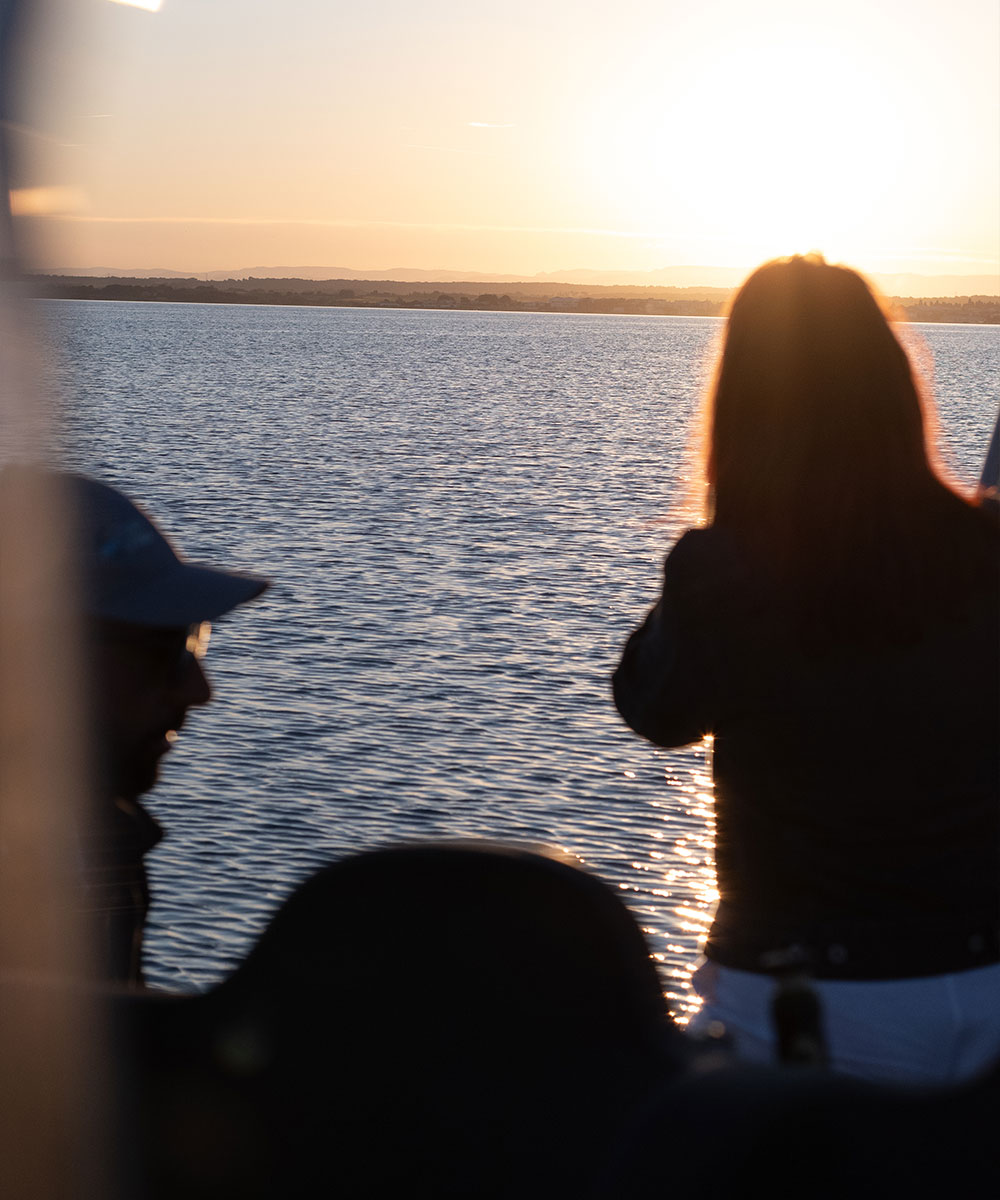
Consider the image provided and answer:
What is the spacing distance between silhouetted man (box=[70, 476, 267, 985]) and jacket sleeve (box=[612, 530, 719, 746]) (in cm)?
61

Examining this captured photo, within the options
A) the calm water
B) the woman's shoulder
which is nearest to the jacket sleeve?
the woman's shoulder

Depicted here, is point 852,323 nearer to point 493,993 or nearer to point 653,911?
point 493,993

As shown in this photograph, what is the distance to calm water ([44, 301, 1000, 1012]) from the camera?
1030 cm

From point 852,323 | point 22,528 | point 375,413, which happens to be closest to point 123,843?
point 22,528

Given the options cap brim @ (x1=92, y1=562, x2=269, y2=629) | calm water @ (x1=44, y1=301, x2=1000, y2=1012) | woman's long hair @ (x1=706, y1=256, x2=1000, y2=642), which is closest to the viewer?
woman's long hair @ (x1=706, y1=256, x2=1000, y2=642)

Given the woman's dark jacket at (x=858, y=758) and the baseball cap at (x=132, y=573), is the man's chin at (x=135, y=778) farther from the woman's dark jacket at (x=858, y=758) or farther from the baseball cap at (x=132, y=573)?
the woman's dark jacket at (x=858, y=758)

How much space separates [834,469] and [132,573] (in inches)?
38.2

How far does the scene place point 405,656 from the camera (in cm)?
1609

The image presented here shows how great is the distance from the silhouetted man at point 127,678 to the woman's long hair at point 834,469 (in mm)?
760

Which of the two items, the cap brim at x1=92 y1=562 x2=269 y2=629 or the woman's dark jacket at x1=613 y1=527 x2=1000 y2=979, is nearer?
the woman's dark jacket at x1=613 y1=527 x2=1000 y2=979

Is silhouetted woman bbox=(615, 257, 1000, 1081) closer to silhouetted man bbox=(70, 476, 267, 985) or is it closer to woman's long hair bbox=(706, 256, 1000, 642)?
woman's long hair bbox=(706, 256, 1000, 642)

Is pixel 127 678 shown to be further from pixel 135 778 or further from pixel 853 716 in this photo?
pixel 853 716

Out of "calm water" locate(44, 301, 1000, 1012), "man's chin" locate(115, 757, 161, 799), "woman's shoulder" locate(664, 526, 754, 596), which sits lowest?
"calm water" locate(44, 301, 1000, 1012)

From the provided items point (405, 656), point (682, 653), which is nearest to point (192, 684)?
point (682, 653)
